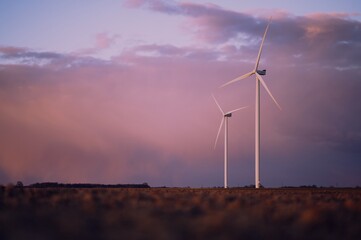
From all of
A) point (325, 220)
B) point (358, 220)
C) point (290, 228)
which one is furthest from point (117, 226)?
point (358, 220)

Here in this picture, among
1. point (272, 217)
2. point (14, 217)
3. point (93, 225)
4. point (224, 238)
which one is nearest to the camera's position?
point (224, 238)

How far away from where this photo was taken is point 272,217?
63.4ft

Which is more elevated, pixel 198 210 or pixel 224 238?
pixel 198 210

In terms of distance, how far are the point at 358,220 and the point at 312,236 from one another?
581 cm

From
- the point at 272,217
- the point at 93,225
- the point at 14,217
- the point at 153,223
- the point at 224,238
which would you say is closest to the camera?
the point at 224,238

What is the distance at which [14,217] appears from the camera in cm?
1762

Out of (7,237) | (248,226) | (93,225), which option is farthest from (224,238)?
(7,237)

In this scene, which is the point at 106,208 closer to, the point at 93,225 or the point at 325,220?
the point at 93,225

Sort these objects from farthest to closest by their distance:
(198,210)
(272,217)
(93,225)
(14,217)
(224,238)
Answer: (198,210) → (272,217) → (14,217) → (93,225) → (224,238)

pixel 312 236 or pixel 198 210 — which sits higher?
pixel 198 210

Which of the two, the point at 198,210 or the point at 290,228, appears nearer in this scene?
the point at 290,228

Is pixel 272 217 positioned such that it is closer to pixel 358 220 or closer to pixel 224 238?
pixel 358 220

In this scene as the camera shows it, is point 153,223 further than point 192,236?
Yes

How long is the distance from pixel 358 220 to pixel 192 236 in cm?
973
